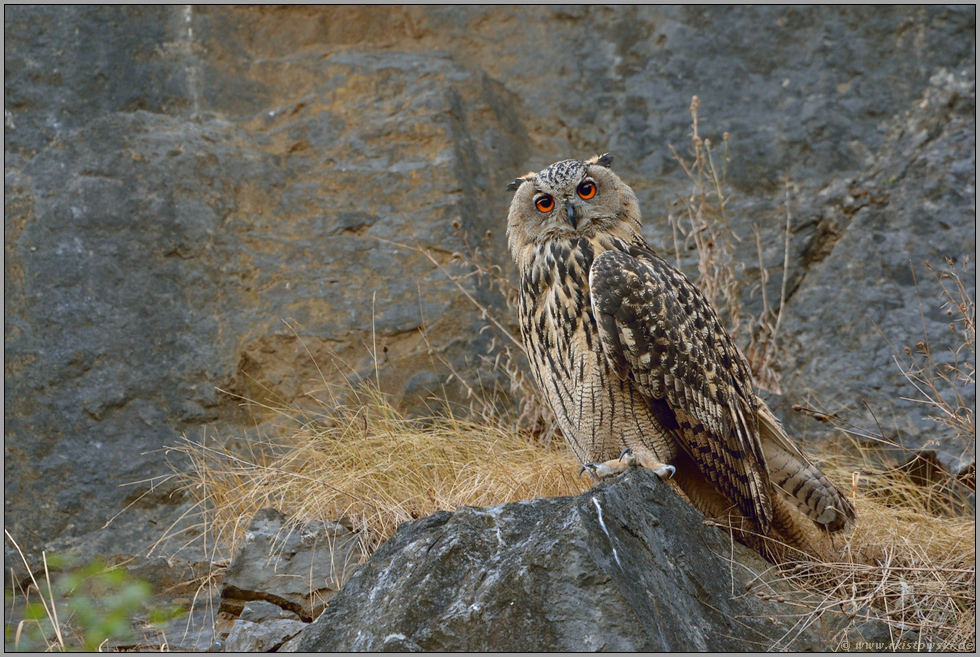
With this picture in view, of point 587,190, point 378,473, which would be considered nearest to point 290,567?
point 378,473

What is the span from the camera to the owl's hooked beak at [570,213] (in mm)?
3080

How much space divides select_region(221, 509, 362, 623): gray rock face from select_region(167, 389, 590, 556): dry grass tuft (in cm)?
8

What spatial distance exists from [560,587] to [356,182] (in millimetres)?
3389

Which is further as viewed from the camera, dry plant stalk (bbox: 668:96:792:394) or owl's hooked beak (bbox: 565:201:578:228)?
dry plant stalk (bbox: 668:96:792:394)

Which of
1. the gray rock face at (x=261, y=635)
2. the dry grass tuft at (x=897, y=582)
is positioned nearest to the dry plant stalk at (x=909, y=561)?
the dry grass tuft at (x=897, y=582)

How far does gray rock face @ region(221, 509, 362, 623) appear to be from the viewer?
327 cm

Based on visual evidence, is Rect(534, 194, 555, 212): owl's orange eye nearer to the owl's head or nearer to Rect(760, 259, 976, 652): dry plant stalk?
the owl's head

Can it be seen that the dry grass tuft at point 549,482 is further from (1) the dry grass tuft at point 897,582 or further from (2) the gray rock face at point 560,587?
(2) the gray rock face at point 560,587

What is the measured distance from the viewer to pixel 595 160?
11.0 ft

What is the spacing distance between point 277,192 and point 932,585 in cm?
392

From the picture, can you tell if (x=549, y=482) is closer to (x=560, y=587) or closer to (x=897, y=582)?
(x=560, y=587)

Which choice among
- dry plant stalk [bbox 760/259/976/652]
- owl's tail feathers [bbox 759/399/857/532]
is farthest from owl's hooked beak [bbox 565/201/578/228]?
dry plant stalk [bbox 760/259/976/652]

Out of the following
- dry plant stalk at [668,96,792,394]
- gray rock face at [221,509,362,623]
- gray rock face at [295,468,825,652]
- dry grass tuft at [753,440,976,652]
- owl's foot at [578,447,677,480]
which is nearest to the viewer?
gray rock face at [295,468,825,652]

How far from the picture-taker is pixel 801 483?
3000 mm
